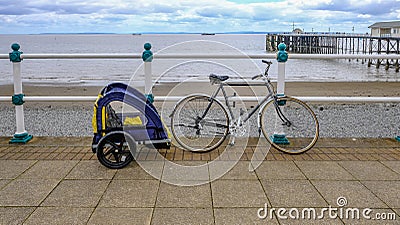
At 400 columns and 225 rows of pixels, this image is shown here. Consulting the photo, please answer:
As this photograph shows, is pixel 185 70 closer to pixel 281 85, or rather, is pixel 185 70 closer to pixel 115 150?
pixel 281 85

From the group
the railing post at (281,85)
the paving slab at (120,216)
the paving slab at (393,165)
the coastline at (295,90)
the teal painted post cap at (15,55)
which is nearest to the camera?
the paving slab at (120,216)

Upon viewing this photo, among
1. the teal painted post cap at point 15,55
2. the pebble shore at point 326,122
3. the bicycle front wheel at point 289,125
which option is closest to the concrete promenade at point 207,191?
the bicycle front wheel at point 289,125

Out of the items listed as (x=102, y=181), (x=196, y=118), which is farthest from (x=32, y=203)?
(x=196, y=118)

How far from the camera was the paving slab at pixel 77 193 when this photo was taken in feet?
12.0

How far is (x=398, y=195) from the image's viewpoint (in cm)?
385

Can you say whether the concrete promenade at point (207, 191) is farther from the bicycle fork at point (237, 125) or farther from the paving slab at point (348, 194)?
the bicycle fork at point (237, 125)

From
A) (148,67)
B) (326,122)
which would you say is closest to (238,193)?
(148,67)

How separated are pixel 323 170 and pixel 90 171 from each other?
2.51 metres

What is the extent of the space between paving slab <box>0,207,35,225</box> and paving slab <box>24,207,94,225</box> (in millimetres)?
52

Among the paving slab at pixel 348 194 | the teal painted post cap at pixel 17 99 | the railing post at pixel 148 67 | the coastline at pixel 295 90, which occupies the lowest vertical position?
the paving slab at pixel 348 194

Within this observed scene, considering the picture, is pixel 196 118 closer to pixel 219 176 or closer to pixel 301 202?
pixel 219 176

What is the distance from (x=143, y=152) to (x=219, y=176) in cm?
125

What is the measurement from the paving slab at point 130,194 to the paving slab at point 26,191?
1.88ft

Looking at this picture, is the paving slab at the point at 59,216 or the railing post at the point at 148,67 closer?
the paving slab at the point at 59,216
